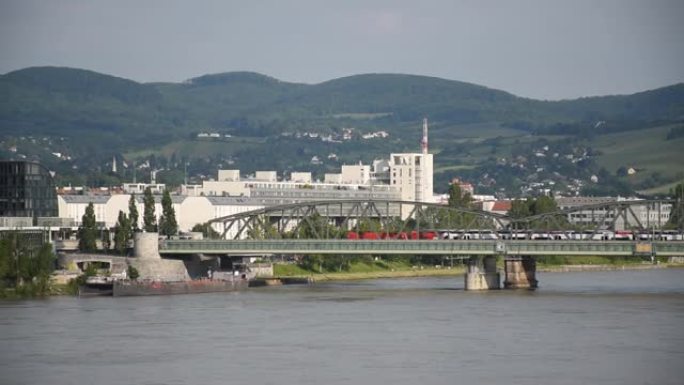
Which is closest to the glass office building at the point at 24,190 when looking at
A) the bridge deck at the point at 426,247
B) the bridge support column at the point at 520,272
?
the bridge deck at the point at 426,247

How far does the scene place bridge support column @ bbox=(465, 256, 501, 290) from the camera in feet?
386

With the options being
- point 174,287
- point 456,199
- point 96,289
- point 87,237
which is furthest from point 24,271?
point 456,199

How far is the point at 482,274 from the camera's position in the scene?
119 meters

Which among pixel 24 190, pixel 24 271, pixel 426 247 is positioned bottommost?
pixel 24 271

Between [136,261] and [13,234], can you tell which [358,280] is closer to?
[136,261]

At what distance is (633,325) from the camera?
84.2 meters

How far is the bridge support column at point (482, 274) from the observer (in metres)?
118

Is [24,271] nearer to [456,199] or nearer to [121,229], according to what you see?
[121,229]

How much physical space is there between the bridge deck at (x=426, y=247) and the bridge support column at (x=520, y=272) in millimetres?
4411

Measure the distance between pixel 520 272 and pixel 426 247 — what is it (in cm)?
821

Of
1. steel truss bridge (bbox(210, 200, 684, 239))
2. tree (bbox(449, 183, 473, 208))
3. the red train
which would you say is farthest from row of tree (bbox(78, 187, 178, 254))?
tree (bbox(449, 183, 473, 208))

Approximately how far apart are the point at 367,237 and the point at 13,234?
1299 inches

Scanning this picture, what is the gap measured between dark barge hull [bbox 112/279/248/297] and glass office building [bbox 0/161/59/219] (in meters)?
21.8

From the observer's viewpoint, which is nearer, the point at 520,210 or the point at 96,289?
the point at 96,289
